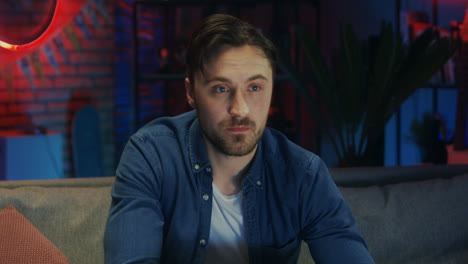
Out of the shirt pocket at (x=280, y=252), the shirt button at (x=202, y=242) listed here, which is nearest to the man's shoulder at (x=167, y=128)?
the shirt button at (x=202, y=242)

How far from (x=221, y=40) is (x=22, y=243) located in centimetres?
81

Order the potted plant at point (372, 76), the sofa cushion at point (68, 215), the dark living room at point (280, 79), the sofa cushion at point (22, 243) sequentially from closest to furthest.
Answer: the sofa cushion at point (22, 243) → the sofa cushion at point (68, 215) → the potted plant at point (372, 76) → the dark living room at point (280, 79)

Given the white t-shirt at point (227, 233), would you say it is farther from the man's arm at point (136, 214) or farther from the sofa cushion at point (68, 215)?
the sofa cushion at point (68, 215)

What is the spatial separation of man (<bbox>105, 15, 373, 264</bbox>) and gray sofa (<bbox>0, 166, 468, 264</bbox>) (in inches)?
13.4

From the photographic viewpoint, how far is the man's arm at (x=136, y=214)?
1.26 meters

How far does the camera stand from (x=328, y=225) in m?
1.41

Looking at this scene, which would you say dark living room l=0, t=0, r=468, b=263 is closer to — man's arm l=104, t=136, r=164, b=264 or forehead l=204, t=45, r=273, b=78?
forehead l=204, t=45, r=273, b=78

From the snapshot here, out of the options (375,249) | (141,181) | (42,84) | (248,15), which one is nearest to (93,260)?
(141,181)

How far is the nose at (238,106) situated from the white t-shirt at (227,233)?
9.9 inches

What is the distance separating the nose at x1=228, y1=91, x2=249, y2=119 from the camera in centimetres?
136

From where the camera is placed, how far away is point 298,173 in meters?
1.48

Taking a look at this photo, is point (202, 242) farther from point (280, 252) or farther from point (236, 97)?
point (236, 97)

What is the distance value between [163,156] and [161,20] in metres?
3.15

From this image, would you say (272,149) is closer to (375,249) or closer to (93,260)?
(375,249)
